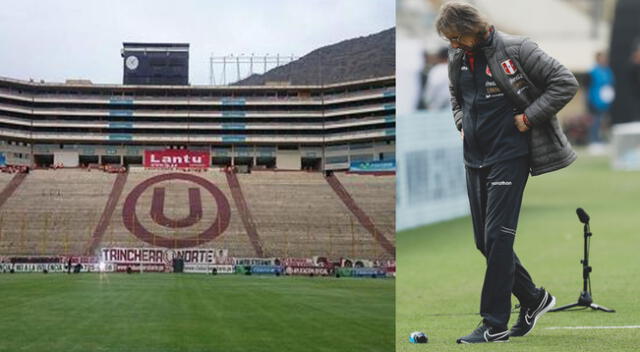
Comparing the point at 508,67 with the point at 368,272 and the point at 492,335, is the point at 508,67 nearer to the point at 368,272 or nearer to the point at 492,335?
the point at 492,335

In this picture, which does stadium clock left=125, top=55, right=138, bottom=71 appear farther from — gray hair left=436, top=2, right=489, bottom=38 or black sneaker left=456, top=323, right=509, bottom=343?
black sneaker left=456, top=323, right=509, bottom=343

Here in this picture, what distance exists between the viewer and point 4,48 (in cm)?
492

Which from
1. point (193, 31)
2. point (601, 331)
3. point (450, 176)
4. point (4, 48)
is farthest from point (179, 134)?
point (450, 176)

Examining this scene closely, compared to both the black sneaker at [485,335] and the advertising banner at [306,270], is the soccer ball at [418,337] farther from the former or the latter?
the advertising banner at [306,270]

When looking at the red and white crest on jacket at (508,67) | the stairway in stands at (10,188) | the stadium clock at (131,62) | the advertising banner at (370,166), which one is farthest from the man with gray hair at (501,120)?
the stairway in stands at (10,188)

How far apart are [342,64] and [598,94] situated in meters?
10.5

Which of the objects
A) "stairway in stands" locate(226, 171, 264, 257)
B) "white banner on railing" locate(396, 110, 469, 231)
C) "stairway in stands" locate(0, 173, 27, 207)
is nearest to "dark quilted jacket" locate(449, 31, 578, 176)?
"stairway in stands" locate(226, 171, 264, 257)

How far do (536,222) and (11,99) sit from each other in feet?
12.6

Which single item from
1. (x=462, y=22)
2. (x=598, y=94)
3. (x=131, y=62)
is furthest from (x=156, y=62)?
(x=598, y=94)

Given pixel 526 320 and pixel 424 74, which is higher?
Result: pixel 424 74

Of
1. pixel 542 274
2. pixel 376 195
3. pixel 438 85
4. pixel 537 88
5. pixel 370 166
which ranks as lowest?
pixel 542 274

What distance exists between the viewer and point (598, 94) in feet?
48.3

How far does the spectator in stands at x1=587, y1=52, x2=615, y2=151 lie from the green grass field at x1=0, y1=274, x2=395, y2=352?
9982mm

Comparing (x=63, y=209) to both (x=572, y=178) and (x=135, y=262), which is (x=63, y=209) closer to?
(x=135, y=262)
